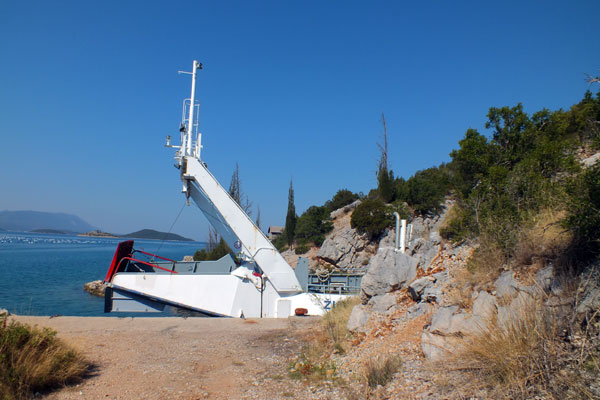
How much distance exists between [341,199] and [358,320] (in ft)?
95.1

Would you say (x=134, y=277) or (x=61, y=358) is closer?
(x=61, y=358)

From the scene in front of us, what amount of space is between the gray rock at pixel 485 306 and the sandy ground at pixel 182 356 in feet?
8.31

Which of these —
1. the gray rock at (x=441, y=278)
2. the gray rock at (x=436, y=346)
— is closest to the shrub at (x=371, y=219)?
the gray rock at (x=441, y=278)

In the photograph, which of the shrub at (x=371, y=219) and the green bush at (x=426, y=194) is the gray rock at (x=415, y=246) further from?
the green bush at (x=426, y=194)

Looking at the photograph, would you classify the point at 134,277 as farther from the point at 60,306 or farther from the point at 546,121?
the point at 546,121

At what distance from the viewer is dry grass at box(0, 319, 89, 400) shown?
15.8 ft

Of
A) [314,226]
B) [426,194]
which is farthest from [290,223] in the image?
[426,194]

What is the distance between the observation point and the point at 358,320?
7184 millimetres

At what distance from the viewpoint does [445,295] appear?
606cm

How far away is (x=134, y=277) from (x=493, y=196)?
32.1ft

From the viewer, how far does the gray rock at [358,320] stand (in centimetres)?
701

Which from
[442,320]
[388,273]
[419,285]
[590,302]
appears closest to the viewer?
[590,302]

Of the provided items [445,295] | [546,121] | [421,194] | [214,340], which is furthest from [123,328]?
[421,194]

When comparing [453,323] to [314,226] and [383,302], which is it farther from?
[314,226]
